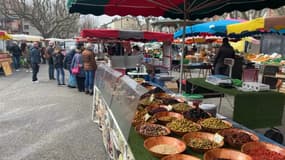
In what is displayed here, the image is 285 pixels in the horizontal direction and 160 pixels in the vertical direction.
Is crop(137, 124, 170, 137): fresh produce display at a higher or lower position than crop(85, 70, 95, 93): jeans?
higher

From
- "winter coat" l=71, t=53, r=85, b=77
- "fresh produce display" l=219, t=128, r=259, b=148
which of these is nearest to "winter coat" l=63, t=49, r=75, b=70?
"winter coat" l=71, t=53, r=85, b=77

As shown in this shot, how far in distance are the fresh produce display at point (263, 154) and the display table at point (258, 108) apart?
1.91 m

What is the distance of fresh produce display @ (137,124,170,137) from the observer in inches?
98.7

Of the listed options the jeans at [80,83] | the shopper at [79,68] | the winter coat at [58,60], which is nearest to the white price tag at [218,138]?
the shopper at [79,68]

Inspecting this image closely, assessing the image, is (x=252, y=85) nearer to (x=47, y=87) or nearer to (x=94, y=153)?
(x=94, y=153)

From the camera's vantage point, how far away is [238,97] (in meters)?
4.04

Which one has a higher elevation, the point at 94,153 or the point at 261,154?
the point at 261,154

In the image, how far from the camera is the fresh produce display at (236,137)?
229 centimetres

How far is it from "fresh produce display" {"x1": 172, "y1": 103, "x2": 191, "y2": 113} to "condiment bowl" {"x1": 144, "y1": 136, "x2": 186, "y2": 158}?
0.90 metres

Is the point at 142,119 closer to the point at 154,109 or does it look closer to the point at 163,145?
the point at 154,109

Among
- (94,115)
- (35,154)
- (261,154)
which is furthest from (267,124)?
(35,154)

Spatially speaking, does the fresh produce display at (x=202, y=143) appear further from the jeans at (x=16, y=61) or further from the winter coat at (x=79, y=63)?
the jeans at (x=16, y=61)

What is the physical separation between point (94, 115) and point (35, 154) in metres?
1.74

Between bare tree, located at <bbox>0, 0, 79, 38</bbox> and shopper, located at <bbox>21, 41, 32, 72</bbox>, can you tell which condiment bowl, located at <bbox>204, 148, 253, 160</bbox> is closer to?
shopper, located at <bbox>21, 41, 32, 72</bbox>
